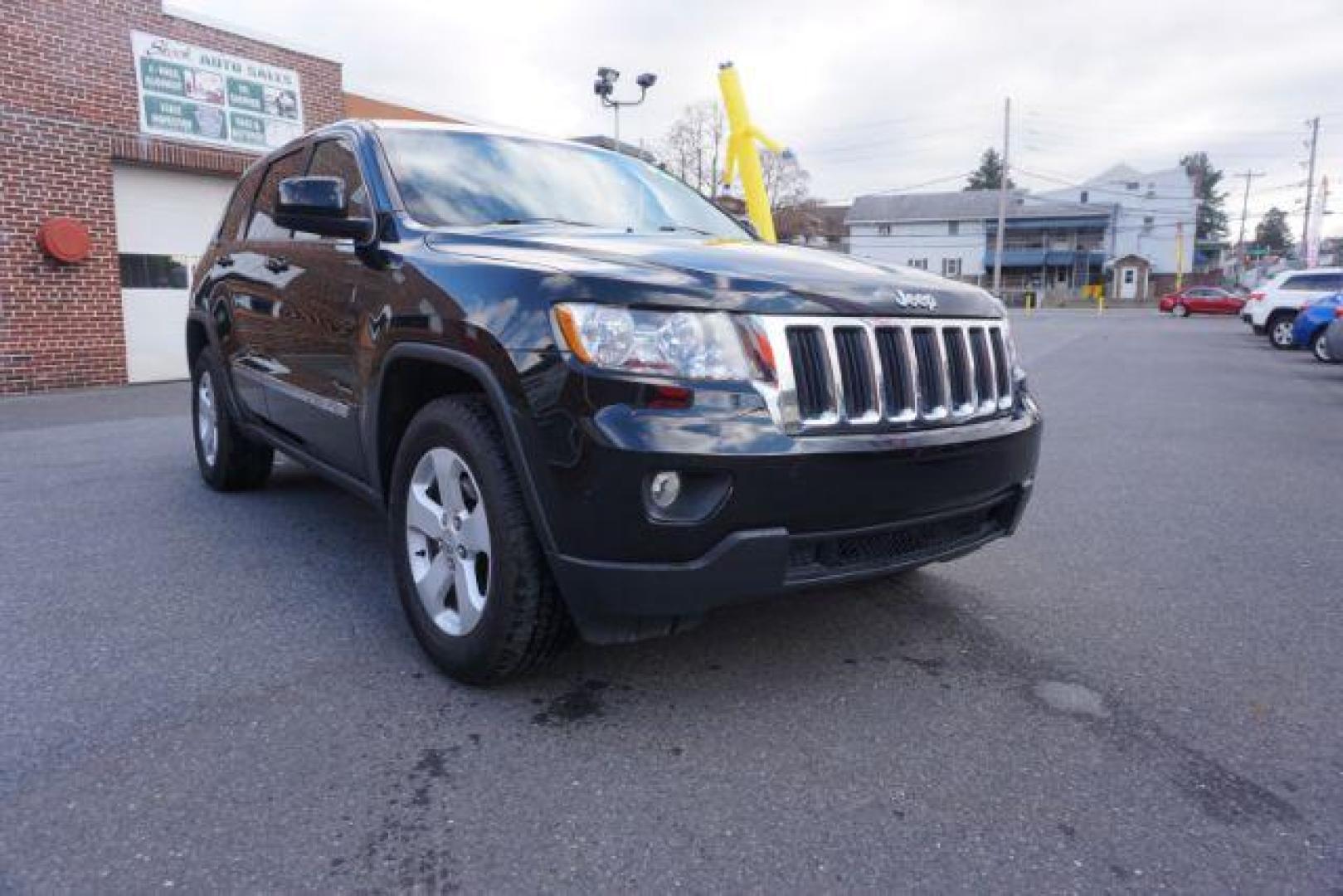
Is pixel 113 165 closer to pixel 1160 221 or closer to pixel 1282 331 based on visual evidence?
pixel 1282 331

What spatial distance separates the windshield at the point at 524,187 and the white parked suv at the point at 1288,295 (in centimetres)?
2025

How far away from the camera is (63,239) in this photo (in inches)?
423

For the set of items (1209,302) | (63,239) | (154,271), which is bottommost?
(1209,302)

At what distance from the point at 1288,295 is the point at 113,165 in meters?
22.1

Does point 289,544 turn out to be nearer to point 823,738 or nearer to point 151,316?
point 823,738

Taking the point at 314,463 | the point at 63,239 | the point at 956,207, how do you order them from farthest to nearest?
the point at 956,207
the point at 63,239
the point at 314,463

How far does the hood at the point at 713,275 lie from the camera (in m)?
2.40

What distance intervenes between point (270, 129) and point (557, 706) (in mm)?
12538

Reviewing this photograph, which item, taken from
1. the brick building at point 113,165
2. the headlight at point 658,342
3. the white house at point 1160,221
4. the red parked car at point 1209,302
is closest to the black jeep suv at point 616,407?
the headlight at point 658,342

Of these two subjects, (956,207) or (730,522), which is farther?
(956,207)

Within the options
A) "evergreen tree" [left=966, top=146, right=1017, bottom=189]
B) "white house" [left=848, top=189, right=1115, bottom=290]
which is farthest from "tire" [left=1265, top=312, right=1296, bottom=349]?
"evergreen tree" [left=966, top=146, right=1017, bottom=189]

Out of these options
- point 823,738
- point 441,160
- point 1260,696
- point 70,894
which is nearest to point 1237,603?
point 1260,696

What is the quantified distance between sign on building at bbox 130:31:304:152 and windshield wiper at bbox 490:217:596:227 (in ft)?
31.2

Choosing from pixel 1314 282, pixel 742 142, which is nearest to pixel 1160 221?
pixel 1314 282
